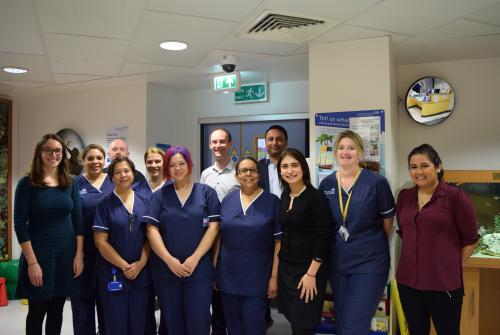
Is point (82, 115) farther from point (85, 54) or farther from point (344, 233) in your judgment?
point (344, 233)

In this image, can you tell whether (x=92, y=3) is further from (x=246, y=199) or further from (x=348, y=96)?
(x=348, y=96)

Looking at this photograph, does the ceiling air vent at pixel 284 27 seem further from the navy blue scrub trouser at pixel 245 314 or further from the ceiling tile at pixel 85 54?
the navy blue scrub trouser at pixel 245 314

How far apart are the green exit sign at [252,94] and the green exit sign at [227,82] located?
78 cm

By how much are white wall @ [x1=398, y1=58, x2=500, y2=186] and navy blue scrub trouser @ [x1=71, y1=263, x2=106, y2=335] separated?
2538mm

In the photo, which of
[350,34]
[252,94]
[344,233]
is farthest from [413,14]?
[252,94]

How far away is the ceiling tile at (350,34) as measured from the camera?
2578 millimetres

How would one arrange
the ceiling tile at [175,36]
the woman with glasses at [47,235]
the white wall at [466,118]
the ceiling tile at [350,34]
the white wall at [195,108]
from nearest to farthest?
the woman with glasses at [47,235] < the ceiling tile at [175,36] < the ceiling tile at [350,34] < the white wall at [466,118] < the white wall at [195,108]

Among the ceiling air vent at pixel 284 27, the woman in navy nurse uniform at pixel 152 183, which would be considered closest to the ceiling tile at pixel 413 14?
the ceiling air vent at pixel 284 27

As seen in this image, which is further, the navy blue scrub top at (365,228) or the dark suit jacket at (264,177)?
the dark suit jacket at (264,177)

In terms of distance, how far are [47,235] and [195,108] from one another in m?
2.47

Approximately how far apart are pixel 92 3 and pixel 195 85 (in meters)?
2.11

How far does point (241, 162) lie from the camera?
8.02ft

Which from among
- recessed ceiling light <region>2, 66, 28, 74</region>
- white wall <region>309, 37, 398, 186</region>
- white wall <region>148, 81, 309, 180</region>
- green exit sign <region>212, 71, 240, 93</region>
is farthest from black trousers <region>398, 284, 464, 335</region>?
recessed ceiling light <region>2, 66, 28, 74</region>

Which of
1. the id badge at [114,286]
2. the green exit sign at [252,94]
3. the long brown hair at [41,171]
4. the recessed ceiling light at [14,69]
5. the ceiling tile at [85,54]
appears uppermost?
the recessed ceiling light at [14,69]
